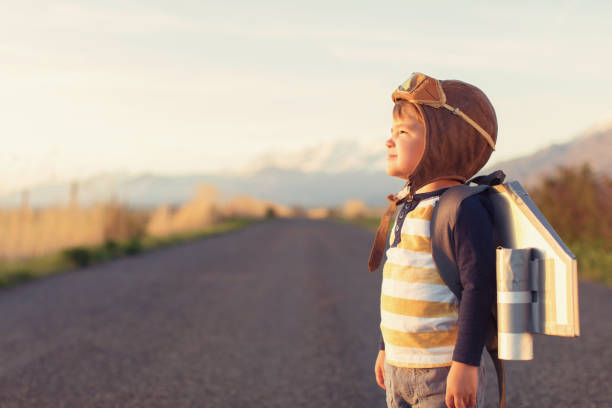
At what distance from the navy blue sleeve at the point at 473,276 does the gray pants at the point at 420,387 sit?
0.15 metres

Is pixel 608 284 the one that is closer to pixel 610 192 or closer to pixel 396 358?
pixel 610 192

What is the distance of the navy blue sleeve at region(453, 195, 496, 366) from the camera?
1.79m

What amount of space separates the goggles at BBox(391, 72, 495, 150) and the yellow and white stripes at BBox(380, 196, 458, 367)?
0.91ft

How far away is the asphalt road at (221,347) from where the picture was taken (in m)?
4.00

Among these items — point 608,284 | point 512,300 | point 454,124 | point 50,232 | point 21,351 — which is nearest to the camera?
point 512,300

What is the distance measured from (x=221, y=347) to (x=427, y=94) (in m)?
4.06

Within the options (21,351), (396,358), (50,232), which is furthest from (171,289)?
(396,358)

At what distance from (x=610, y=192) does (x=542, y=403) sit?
28.2 ft

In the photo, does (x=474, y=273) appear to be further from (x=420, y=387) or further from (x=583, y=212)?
(x=583, y=212)

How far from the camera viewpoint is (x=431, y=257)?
192cm

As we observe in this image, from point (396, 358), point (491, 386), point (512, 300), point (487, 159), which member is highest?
point (487, 159)

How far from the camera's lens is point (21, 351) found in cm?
523

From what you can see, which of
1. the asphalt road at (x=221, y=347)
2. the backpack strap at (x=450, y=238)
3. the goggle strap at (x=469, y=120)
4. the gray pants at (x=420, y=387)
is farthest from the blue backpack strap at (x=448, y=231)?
the asphalt road at (x=221, y=347)

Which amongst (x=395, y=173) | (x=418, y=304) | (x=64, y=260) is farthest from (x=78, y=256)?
(x=418, y=304)
